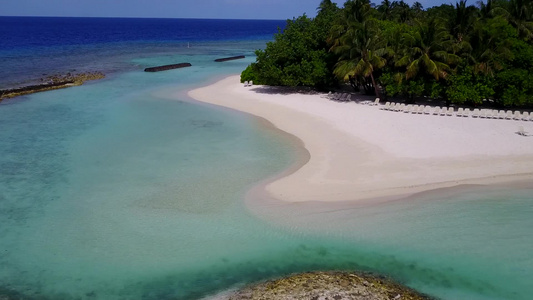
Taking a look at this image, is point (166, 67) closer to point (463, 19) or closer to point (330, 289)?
point (463, 19)

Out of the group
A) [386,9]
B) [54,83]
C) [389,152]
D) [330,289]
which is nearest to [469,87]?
[389,152]

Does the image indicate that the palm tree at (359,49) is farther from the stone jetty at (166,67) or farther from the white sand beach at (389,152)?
the stone jetty at (166,67)

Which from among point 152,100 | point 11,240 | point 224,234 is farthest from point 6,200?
point 152,100

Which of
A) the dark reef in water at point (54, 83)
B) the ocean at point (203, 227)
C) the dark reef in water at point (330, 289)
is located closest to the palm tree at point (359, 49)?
the ocean at point (203, 227)

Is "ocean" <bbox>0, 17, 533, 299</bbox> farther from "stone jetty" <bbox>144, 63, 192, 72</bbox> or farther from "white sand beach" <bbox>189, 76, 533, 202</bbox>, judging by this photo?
"stone jetty" <bbox>144, 63, 192, 72</bbox>

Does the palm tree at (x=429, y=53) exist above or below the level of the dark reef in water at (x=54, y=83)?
above

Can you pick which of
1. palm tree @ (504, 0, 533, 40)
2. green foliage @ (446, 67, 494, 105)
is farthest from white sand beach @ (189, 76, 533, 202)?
palm tree @ (504, 0, 533, 40)

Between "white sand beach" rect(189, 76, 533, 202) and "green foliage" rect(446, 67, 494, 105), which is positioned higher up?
"green foliage" rect(446, 67, 494, 105)

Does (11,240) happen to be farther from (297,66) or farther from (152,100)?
(297,66)
